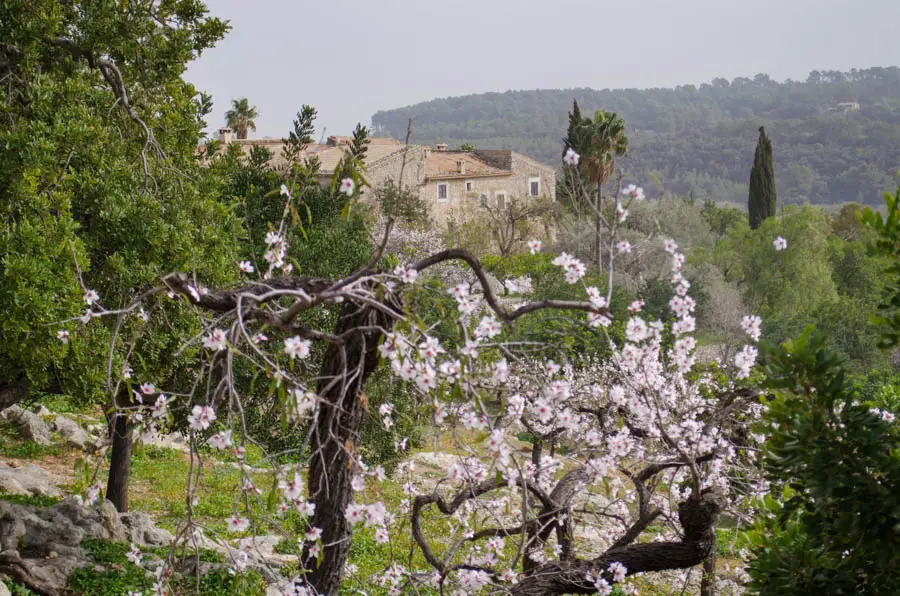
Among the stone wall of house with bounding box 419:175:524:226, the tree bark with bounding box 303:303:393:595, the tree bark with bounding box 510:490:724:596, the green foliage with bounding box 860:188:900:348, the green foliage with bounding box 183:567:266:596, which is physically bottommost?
the green foliage with bounding box 183:567:266:596

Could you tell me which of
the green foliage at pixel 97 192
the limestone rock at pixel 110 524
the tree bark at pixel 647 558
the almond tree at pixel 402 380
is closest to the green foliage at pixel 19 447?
the limestone rock at pixel 110 524

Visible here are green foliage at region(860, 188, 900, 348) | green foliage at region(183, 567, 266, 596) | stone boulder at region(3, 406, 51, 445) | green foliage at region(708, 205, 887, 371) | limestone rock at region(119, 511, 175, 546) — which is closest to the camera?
green foliage at region(860, 188, 900, 348)

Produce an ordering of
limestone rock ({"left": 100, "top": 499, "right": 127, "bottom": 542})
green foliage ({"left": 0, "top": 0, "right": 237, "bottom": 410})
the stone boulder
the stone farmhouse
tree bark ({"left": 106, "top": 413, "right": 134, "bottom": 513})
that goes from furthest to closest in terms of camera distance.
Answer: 1. the stone farmhouse
2. the stone boulder
3. tree bark ({"left": 106, "top": 413, "right": 134, "bottom": 513})
4. limestone rock ({"left": 100, "top": 499, "right": 127, "bottom": 542})
5. green foliage ({"left": 0, "top": 0, "right": 237, "bottom": 410})

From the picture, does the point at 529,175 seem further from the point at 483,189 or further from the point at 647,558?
the point at 647,558

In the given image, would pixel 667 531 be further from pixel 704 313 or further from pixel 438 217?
pixel 438 217

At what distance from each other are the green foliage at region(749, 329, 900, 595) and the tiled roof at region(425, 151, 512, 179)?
141 ft

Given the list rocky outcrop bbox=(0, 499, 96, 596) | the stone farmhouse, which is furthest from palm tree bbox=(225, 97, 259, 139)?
rocky outcrop bbox=(0, 499, 96, 596)

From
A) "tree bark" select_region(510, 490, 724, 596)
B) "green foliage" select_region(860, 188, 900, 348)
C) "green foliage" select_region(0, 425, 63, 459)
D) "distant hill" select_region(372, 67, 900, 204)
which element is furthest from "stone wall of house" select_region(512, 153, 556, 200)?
"green foliage" select_region(860, 188, 900, 348)

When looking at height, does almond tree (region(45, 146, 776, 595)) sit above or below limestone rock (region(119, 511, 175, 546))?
above

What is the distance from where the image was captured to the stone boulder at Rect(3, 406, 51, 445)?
45.2ft

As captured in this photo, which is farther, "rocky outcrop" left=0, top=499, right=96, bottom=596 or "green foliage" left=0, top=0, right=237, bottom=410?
"rocky outcrop" left=0, top=499, right=96, bottom=596

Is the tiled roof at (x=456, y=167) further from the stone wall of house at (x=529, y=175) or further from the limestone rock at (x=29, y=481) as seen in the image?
the limestone rock at (x=29, y=481)

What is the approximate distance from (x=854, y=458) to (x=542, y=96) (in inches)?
6290

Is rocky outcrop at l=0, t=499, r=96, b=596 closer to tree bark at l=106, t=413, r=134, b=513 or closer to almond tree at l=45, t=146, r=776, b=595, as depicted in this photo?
tree bark at l=106, t=413, r=134, b=513
